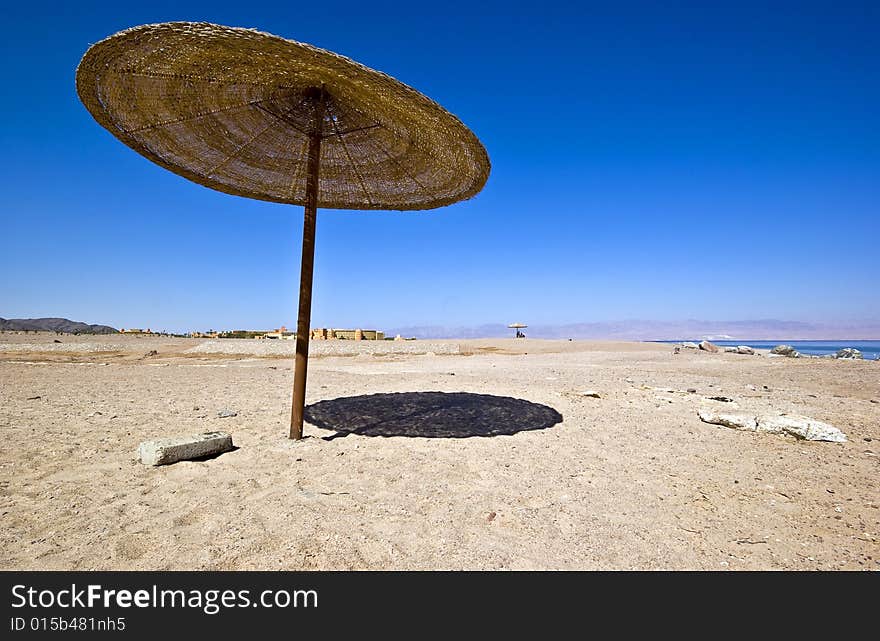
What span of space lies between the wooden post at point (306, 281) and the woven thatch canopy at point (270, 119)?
0.33 metres

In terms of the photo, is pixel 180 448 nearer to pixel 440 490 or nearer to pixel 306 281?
pixel 306 281

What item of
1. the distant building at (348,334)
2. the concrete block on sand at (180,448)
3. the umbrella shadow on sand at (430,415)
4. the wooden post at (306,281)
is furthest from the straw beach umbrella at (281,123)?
the distant building at (348,334)

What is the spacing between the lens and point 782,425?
18.7 ft

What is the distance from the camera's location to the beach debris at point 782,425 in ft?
17.9

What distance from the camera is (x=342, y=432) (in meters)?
5.80

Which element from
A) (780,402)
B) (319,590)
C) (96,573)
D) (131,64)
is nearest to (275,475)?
(96,573)

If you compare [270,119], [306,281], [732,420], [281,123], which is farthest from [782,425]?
[270,119]

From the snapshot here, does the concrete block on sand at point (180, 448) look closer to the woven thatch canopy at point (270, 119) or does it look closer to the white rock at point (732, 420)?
the woven thatch canopy at point (270, 119)

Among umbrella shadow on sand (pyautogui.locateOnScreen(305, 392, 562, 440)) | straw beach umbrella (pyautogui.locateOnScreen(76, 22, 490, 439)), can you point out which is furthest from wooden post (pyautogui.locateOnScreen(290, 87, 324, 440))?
umbrella shadow on sand (pyautogui.locateOnScreen(305, 392, 562, 440))

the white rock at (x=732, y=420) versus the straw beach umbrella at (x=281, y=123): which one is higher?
the straw beach umbrella at (x=281, y=123)

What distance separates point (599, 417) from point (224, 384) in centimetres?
822

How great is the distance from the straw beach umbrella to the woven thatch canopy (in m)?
0.02

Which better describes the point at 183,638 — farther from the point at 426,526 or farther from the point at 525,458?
the point at 525,458

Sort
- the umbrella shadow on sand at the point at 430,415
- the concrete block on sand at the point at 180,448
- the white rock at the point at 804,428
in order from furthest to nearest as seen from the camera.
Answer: the umbrella shadow on sand at the point at 430,415, the white rock at the point at 804,428, the concrete block on sand at the point at 180,448
